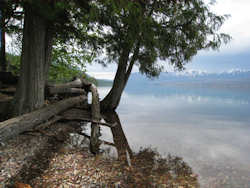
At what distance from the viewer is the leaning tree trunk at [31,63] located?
6.52 metres

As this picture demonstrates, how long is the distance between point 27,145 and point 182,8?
11.2m

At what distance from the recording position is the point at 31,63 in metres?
6.61

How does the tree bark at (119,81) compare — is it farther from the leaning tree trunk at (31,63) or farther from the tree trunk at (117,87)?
the leaning tree trunk at (31,63)

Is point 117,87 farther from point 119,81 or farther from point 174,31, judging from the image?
point 174,31

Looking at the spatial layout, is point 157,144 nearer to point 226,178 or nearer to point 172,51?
point 226,178

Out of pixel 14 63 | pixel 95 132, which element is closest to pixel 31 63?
pixel 95 132

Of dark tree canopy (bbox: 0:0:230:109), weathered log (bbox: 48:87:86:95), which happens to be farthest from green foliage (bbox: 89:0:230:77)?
weathered log (bbox: 48:87:86:95)

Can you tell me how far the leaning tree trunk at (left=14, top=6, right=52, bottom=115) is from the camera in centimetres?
652

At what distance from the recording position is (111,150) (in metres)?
6.45

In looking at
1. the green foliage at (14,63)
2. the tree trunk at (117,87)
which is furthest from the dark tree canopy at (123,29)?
the green foliage at (14,63)

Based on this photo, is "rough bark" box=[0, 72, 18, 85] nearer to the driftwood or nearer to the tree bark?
the driftwood

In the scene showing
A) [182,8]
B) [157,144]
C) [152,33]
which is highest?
[182,8]

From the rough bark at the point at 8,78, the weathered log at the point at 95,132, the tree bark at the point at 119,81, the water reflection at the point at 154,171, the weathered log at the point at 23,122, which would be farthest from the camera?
the tree bark at the point at 119,81

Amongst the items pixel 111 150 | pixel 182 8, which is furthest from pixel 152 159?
pixel 182 8
